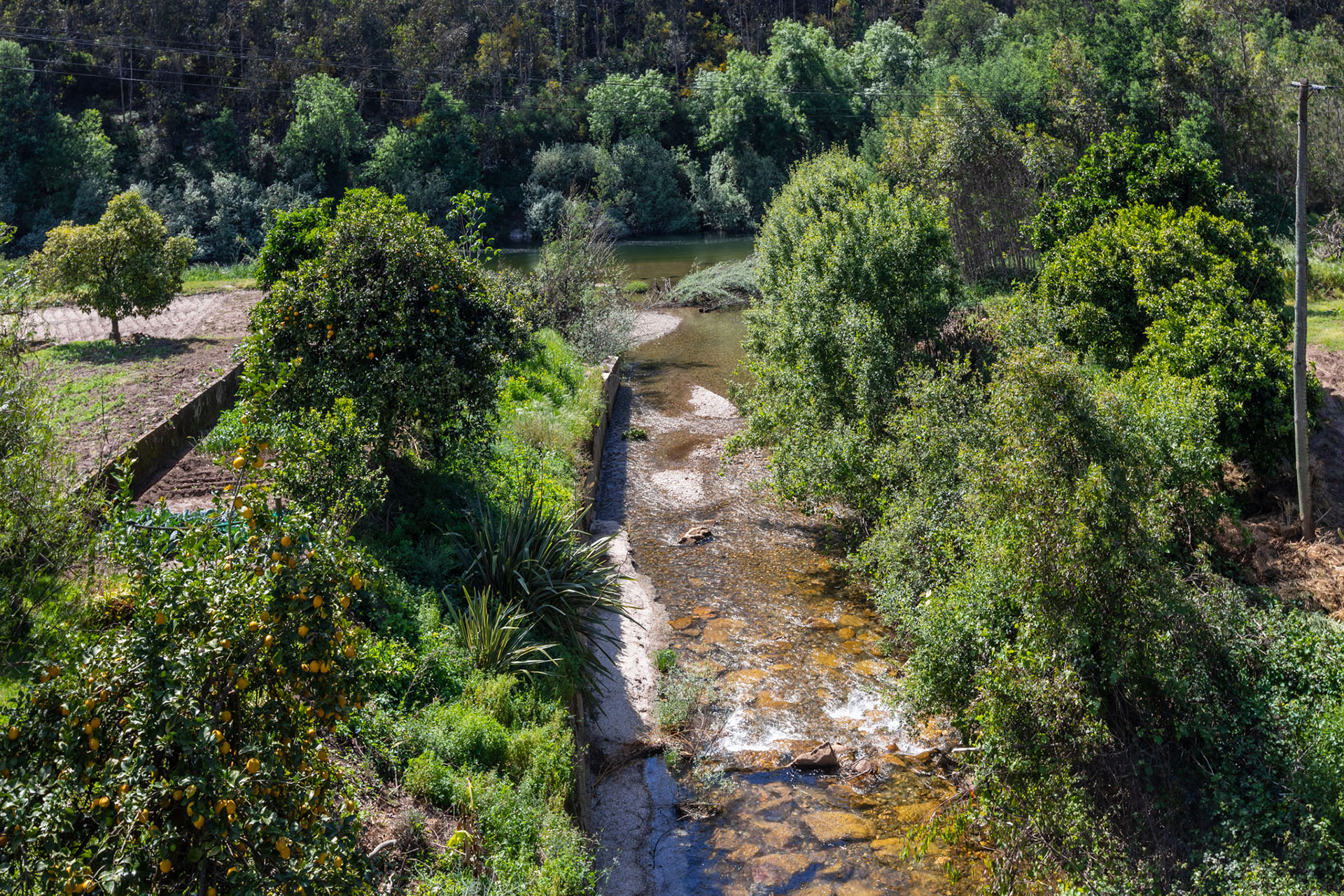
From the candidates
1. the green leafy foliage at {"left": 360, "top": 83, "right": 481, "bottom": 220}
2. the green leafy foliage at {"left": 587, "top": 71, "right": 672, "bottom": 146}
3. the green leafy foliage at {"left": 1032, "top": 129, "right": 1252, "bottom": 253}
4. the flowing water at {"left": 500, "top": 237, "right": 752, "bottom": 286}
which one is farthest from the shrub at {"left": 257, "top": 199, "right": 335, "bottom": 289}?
the green leafy foliage at {"left": 587, "top": 71, "right": 672, "bottom": 146}

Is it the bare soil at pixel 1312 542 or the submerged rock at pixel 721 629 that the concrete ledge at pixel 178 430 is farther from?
the bare soil at pixel 1312 542

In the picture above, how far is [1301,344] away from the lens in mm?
10945

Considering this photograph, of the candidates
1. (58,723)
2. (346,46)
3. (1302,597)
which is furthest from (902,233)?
(346,46)

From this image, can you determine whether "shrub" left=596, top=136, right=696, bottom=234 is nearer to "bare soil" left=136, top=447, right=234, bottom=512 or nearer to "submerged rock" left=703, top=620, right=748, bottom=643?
"bare soil" left=136, top=447, right=234, bottom=512

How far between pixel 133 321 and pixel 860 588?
20.7m

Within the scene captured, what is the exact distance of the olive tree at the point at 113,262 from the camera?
63.9 feet

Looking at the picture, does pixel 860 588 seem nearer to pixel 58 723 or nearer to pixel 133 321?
pixel 58 723

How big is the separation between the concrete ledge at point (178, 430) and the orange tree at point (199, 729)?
7279mm

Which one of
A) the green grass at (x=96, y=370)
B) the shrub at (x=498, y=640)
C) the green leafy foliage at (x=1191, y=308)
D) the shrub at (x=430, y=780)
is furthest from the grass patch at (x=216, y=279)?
the shrub at (x=430, y=780)

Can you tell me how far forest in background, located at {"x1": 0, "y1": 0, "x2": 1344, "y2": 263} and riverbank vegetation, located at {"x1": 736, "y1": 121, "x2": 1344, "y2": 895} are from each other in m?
15.2

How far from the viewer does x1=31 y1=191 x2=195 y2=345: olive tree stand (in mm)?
19484

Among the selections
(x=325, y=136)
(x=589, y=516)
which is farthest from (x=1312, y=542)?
(x=325, y=136)

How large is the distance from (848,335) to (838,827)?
7.82 m

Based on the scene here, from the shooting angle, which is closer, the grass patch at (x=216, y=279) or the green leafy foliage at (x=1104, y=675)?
the green leafy foliage at (x=1104, y=675)
